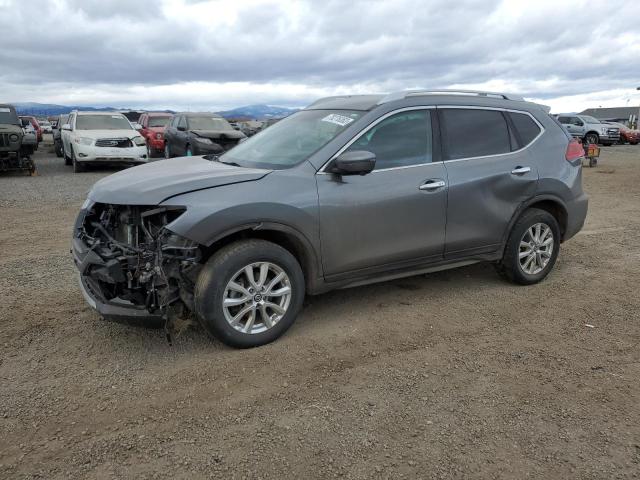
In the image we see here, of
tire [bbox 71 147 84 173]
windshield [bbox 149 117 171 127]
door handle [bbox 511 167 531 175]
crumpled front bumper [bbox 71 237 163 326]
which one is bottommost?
crumpled front bumper [bbox 71 237 163 326]

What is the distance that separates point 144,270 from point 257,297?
30.3 inches

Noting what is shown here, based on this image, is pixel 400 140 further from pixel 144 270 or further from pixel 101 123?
pixel 101 123

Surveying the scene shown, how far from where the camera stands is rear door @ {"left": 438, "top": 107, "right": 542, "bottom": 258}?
4.50 metres

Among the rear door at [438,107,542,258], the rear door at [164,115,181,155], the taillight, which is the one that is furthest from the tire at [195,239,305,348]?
the rear door at [164,115,181,155]

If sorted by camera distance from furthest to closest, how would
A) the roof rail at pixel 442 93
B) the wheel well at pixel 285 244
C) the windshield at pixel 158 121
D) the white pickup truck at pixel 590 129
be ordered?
1. the white pickup truck at pixel 590 129
2. the windshield at pixel 158 121
3. the roof rail at pixel 442 93
4. the wheel well at pixel 285 244

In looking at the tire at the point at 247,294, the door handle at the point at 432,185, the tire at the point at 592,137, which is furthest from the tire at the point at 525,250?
the tire at the point at 592,137

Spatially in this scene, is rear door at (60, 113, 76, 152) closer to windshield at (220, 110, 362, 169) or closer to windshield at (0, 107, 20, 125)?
windshield at (0, 107, 20, 125)

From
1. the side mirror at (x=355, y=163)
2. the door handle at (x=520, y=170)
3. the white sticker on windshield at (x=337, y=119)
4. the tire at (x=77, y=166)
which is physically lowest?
the tire at (x=77, y=166)

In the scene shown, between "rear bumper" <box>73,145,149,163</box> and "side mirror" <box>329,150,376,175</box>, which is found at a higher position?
"side mirror" <box>329,150,376,175</box>

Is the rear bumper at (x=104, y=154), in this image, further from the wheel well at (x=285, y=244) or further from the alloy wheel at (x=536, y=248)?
the alloy wheel at (x=536, y=248)

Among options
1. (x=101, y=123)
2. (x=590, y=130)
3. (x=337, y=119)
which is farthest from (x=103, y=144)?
(x=590, y=130)

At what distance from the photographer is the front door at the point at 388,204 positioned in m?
3.95

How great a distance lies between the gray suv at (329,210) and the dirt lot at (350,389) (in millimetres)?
376

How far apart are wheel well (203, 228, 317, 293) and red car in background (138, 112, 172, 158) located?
54.3 ft
